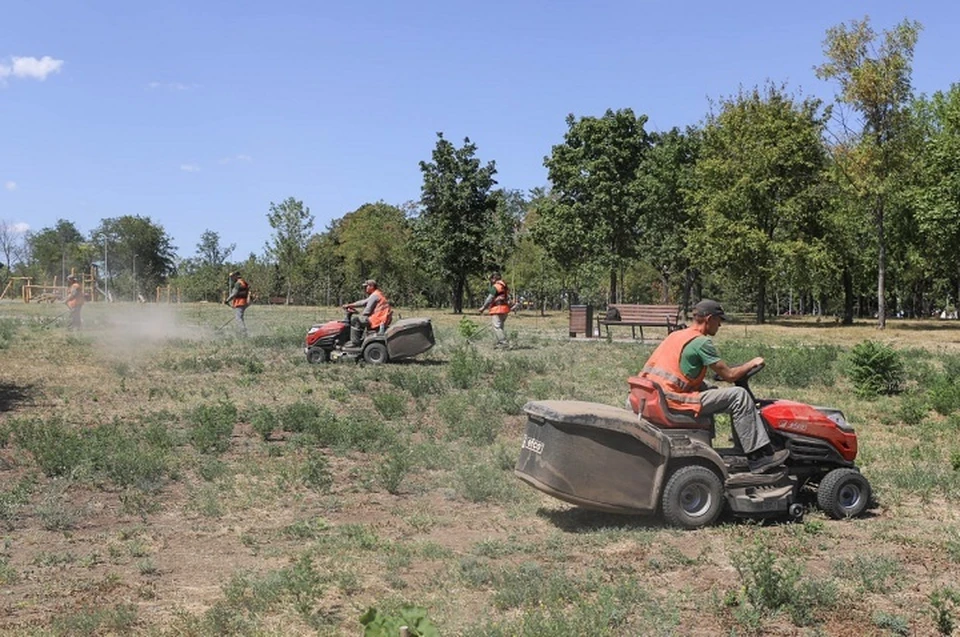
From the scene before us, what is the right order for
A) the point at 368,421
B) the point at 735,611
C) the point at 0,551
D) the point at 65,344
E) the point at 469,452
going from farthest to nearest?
1. the point at 65,344
2. the point at 368,421
3. the point at 469,452
4. the point at 0,551
5. the point at 735,611

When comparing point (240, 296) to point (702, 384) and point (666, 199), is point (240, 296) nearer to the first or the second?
point (702, 384)

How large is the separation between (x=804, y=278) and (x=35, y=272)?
2953 inches

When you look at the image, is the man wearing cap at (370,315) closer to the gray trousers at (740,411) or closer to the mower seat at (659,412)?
the mower seat at (659,412)

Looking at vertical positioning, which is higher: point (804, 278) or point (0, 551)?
point (804, 278)

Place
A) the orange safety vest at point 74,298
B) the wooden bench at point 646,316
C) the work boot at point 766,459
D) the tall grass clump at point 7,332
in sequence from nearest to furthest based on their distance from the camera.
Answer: the work boot at point 766,459 → the tall grass clump at point 7,332 → the wooden bench at point 646,316 → the orange safety vest at point 74,298

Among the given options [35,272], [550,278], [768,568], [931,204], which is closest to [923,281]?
[550,278]

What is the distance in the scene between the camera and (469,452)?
11.6 metres

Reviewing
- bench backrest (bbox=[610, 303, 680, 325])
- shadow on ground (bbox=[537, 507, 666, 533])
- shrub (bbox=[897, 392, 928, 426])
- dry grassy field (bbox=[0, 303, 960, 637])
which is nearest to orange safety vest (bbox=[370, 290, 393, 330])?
dry grassy field (bbox=[0, 303, 960, 637])

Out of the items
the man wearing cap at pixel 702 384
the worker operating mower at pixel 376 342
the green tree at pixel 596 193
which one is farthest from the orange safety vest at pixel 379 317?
the green tree at pixel 596 193

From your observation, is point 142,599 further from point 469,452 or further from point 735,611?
point 469,452

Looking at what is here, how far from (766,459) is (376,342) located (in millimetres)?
11941

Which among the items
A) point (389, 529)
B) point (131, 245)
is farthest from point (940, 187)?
point (131, 245)

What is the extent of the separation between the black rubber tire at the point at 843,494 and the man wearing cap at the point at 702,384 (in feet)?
1.71

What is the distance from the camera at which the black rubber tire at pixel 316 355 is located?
19562 mm
